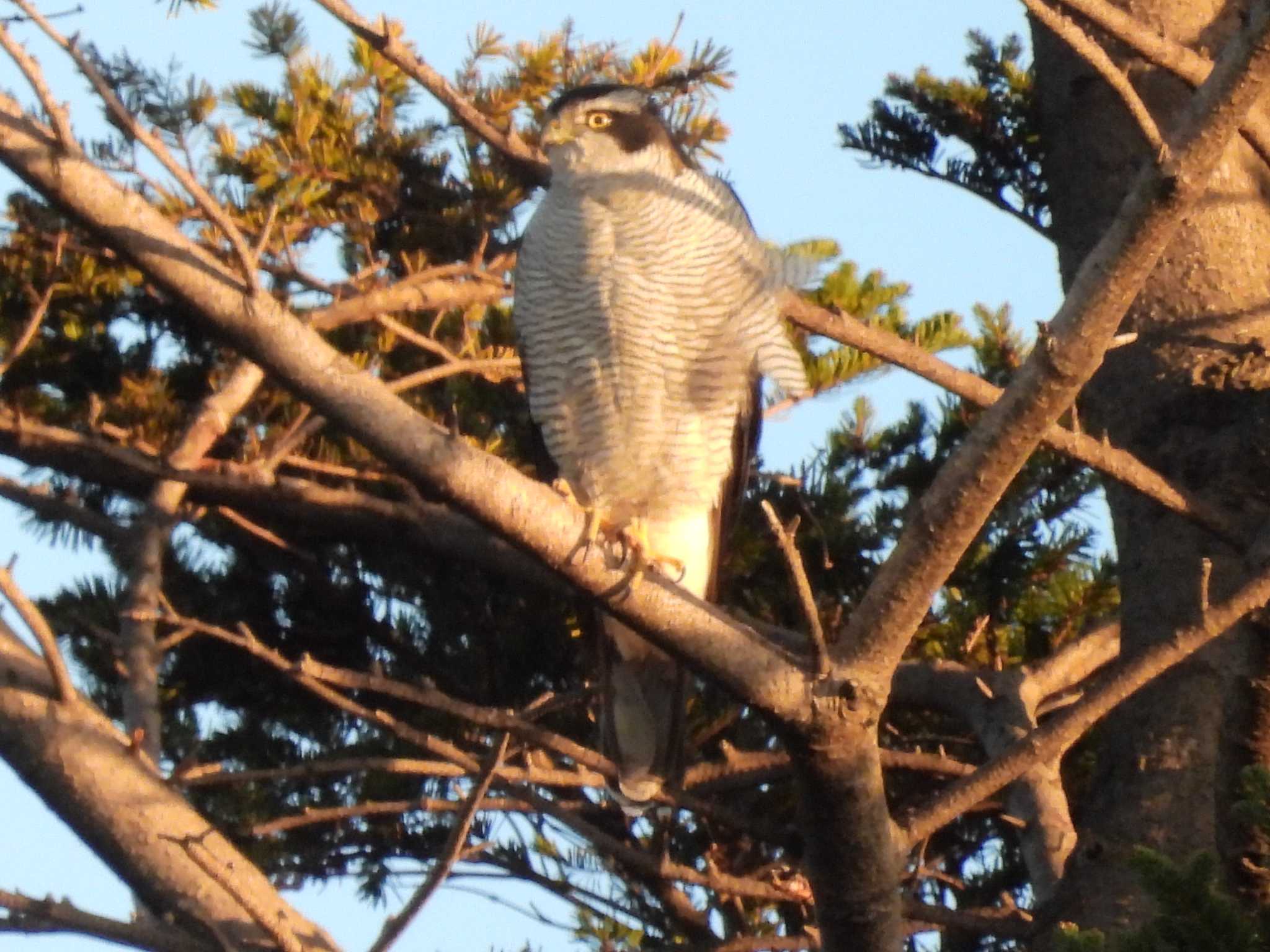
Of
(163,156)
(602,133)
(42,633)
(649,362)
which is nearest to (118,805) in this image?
(42,633)

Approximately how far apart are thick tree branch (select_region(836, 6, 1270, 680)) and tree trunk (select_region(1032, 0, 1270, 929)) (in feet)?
3.26

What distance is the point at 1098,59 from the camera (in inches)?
102

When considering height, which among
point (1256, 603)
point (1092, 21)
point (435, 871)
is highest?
point (1092, 21)

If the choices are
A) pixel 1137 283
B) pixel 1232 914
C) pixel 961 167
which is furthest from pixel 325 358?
pixel 961 167

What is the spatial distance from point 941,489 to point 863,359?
2.17 metres

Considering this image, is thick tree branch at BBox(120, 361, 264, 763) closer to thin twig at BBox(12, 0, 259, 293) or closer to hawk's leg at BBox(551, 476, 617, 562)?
hawk's leg at BBox(551, 476, 617, 562)

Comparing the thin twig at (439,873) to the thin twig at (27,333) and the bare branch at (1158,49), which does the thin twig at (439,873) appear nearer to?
the bare branch at (1158,49)

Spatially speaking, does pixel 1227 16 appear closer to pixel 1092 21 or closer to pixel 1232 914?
pixel 1092 21

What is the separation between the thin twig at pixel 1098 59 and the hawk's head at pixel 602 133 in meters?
2.36

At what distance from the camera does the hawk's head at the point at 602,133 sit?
4.89 m

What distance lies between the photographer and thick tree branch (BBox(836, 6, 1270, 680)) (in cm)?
250

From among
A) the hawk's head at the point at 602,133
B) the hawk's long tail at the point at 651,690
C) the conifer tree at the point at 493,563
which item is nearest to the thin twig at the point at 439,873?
the conifer tree at the point at 493,563

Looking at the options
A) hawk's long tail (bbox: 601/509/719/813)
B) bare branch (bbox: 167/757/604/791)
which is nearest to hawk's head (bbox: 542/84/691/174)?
hawk's long tail (bbox: 601/509/719/813)

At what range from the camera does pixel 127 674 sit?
3662 millimetres
